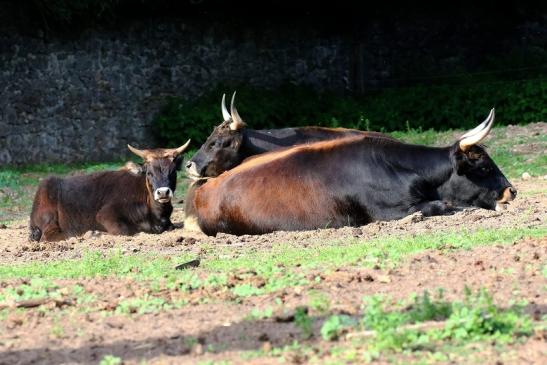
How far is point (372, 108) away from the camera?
26.5m

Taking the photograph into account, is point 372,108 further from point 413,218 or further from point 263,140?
point 413,218

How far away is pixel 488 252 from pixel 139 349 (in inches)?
140

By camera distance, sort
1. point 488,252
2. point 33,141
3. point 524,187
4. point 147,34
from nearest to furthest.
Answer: point 488,252, point 524,187, point 33,141, point 147,34

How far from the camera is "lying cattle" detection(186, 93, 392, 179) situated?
15672 millimetres

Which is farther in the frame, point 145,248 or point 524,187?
point 524,187

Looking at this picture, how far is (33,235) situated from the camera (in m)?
14.9

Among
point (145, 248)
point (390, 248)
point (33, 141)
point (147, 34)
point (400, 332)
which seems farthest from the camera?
point (147, 34)

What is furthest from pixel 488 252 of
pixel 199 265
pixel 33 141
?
pixel 33 141

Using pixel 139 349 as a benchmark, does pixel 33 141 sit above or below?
below

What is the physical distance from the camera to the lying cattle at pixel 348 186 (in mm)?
13148

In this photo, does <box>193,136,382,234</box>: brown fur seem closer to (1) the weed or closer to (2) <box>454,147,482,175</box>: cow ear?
(2) <box>454,147,482,175</box>: cow ear

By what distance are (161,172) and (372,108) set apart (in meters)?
12.1

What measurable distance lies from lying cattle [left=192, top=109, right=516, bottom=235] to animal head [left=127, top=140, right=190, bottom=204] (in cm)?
92

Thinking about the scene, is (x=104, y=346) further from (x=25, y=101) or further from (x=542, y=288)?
(x=25, y=101)
